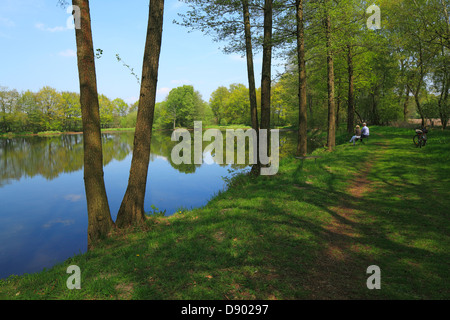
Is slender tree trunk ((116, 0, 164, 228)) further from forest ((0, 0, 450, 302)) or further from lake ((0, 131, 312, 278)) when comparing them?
lake ((0, 131, 312, 278))

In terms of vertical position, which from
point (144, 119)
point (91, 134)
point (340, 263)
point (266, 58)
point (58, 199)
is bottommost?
point (58, 199)

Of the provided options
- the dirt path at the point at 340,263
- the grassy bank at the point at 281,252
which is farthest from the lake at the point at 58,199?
the dirt path at the point at 340,263

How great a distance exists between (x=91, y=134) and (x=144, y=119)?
3.93ft

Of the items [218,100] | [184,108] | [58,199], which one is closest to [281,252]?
[58,199]

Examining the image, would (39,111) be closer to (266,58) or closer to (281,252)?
(266,58)

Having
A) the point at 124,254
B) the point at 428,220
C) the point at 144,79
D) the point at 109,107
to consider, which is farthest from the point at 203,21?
the point at 109,107

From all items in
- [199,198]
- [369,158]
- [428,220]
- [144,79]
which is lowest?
[199,198]

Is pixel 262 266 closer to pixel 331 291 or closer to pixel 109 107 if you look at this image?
pixel 331 291

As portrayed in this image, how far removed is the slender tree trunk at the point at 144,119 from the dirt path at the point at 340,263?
13.6 ft

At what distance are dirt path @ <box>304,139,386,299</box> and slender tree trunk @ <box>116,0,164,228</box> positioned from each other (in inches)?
163

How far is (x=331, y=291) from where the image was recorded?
11.2 feet

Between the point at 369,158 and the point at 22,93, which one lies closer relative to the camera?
the point at 369,158

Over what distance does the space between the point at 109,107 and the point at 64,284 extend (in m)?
100

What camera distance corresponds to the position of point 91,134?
5379 millimetres
